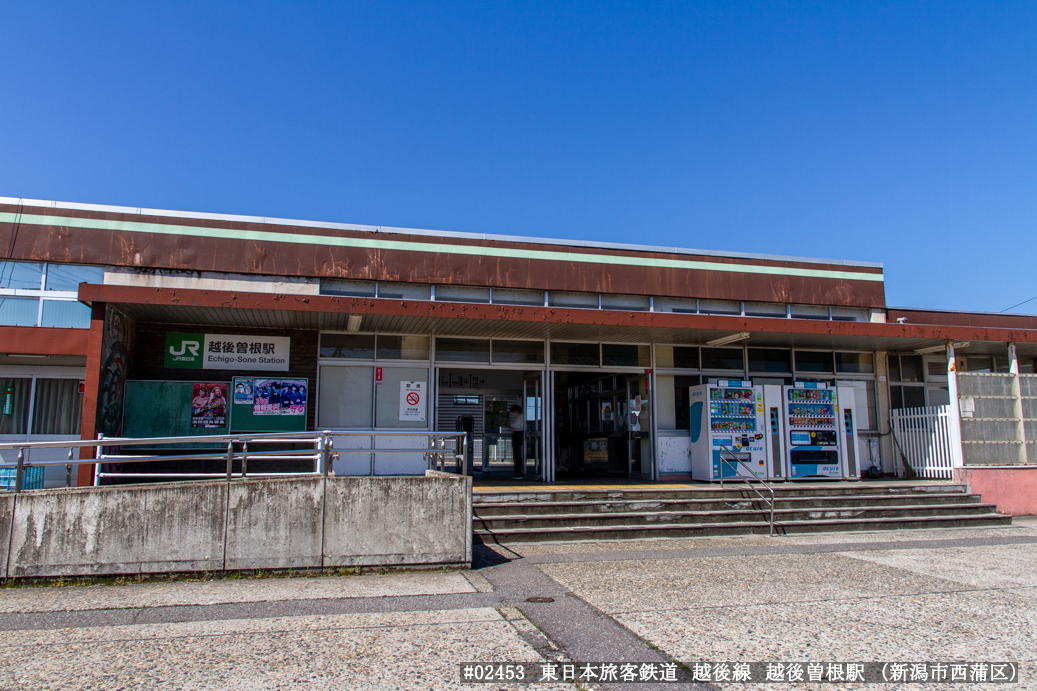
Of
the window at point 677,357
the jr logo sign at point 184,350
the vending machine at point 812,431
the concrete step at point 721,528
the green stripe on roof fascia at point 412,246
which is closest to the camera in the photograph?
the concrete step at point 721,528

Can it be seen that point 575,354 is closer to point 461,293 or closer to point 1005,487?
point 461,293

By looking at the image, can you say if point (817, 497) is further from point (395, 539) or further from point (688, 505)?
point (395, 539)

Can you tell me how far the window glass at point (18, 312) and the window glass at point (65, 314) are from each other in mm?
188

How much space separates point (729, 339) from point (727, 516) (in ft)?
13.9

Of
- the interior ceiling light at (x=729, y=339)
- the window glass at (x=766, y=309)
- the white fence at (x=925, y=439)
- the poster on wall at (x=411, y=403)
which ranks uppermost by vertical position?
the window glass at (x=766, y=309)

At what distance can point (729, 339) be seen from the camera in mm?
13562

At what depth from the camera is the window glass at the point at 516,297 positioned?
14344 millimetres

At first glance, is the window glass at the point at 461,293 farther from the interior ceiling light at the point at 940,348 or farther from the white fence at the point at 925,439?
the interior ceiling light at the point at 940,348

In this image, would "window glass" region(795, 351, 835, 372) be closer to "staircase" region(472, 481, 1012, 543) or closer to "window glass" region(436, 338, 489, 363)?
"staircase" region(472, 481, 1012, 543)

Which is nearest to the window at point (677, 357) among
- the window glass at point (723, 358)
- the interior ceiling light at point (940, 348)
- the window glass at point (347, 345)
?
the window glass at point (723, 358)

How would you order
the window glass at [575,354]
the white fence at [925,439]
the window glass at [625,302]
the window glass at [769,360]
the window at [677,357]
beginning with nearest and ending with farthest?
the white fence at [925,439]
the window glass at [575,354]
the window at [677,357]
the window glass at [769,360]
the window glass at [625,302]

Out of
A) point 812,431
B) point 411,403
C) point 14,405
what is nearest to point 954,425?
point 812,431

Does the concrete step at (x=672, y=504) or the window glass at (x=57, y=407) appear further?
the window glass at (x=57, y=407)
